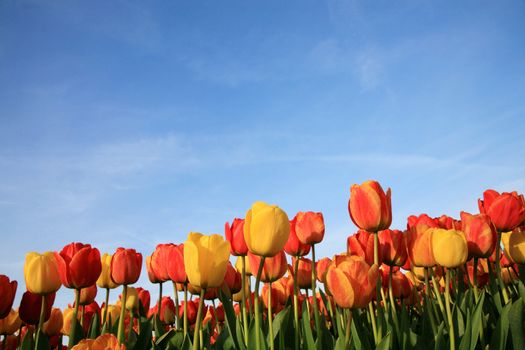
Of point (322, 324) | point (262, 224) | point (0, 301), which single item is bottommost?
point (322, 324)

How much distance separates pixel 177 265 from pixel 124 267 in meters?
0.58

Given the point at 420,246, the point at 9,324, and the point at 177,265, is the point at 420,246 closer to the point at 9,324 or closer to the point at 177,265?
the point at 177,265

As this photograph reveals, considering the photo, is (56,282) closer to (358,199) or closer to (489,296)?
(358,199)

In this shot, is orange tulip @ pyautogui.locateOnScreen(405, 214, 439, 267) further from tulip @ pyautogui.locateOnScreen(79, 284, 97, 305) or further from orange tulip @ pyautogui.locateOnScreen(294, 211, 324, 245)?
tulip @ pyautogui.locateOnScreen(79, 284, 97, 305)

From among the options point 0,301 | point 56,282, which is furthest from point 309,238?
point 0,301

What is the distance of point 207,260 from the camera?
3201mm

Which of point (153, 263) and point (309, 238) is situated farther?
point (153, 263)

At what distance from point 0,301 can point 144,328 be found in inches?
43.6

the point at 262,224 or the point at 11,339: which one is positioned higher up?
the point at 262,224

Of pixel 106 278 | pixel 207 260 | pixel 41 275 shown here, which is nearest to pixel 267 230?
pixel 207 260

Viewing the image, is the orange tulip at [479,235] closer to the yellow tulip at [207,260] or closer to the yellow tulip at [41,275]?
the yellow tulip at [207,260]

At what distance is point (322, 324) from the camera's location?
425 centimetres

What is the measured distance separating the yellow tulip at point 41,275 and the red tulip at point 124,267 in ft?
2.00

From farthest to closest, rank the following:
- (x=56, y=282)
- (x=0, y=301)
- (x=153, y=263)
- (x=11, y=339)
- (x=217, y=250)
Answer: (x=11, y=339) < (x=153, y=263) < (x=0, y=301) < (x=56, y=282) < (x=217, y=250)
